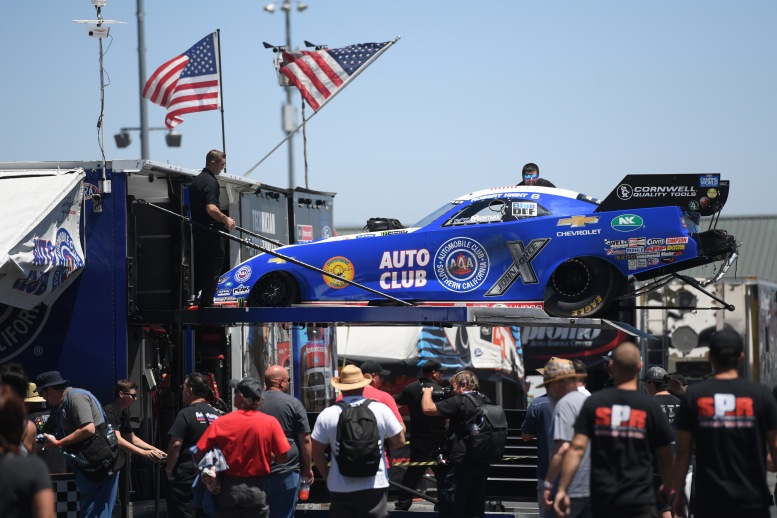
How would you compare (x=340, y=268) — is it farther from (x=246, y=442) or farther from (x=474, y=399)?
(x=246, y=442)

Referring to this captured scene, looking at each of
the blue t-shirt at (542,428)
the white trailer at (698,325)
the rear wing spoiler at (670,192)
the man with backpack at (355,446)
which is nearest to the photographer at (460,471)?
the blue t-shirt at (542,428)

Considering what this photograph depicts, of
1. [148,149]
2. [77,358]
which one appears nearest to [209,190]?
[77,358]

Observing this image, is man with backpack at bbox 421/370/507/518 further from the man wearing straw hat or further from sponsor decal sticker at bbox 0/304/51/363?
sponsor decal sticker at bbox 0/304/51/363

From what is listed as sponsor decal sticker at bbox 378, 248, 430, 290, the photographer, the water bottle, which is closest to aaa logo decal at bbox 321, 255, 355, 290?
sponsor decal sticker at bbox 378, 248, 430, 290

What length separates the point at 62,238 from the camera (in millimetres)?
9703

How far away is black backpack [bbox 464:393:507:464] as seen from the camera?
30.8ft

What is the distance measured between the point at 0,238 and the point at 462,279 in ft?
14.8

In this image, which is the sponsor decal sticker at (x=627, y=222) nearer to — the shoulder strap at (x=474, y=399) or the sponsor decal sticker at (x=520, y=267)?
the sponsor decal sticker at (x=520, y=267)

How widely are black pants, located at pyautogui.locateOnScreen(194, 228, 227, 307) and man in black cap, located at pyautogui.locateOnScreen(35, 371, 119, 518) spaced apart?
1.87 metres

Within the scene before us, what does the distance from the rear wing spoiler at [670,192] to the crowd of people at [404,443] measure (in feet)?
5.61

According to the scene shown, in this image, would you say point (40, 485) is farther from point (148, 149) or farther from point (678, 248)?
point (148, 149)

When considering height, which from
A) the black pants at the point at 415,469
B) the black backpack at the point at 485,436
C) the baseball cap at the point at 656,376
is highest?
the baseball cap at the point at 656,376

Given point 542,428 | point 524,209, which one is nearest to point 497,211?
point 524,209

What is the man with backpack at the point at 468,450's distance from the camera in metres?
9.39
